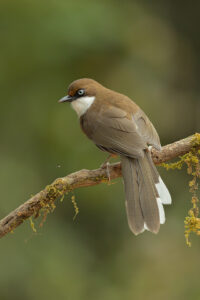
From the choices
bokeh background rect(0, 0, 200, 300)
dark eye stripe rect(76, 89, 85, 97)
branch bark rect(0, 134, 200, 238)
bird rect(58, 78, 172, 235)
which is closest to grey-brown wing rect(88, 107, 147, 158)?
bird rect(58, 78, 172, 235)

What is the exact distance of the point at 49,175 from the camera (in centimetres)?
742

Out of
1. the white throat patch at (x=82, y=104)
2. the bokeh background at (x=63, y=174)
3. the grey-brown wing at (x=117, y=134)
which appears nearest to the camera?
the grey-brown wing at (x=117, y=134)

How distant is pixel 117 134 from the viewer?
488 centimetres

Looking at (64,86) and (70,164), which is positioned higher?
(64,86)

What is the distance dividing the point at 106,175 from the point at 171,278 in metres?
3.16

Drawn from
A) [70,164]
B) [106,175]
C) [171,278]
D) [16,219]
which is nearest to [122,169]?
[106,175]

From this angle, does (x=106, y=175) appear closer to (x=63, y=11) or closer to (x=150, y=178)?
(x=150, y=178)

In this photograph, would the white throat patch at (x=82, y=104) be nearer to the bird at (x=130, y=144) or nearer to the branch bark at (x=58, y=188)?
the bird at (x=130, y=144)

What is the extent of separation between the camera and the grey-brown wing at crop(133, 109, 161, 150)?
15.8 feet

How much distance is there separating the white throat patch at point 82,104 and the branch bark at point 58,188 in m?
0.82

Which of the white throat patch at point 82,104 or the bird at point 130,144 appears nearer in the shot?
the bird at point 130,144

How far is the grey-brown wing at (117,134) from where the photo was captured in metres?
4.73

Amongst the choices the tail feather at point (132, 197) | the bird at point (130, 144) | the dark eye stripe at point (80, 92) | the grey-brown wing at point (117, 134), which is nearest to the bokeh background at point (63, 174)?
the dark eye stripe at point (80, 92)

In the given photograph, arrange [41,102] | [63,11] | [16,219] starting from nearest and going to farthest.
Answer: [16,219], [63,11], [41,102]
